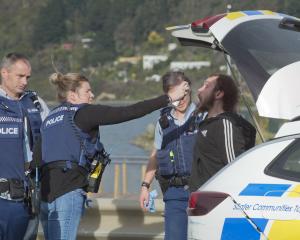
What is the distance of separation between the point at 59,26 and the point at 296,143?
7022 cm

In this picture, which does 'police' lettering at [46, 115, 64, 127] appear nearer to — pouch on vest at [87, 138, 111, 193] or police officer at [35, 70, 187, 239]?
police officer at [35, 70, 187, 239]

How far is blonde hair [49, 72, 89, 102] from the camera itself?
5.62 metres

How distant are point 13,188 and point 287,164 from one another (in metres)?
1.74

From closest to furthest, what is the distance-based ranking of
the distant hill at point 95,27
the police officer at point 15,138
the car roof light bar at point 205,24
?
the car roof light bar at point 205,24 < the police officer at point 15,138 < the distant hill at point 95,27

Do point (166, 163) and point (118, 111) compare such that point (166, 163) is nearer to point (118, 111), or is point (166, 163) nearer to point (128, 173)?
point (118, 111)

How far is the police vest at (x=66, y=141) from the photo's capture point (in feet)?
18.1

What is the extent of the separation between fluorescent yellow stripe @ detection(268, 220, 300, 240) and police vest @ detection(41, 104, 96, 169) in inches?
60.9

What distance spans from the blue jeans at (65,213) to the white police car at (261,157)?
37.3 inches

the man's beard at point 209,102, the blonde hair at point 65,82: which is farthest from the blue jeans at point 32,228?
the man's beard at point 209,102

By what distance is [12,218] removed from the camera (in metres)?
5.36

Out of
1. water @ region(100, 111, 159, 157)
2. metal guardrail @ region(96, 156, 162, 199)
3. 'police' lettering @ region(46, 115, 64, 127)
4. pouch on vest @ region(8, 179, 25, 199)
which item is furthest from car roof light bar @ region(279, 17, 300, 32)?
metal guardrail @ region(96, 156, 162, 199)

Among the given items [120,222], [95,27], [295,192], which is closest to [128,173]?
[120,222]

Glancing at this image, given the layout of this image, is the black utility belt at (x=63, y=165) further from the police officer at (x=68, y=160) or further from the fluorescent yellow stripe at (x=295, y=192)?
the fluorescent yellow stripe at (x=295, y=192)

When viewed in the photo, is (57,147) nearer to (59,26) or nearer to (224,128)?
(224,128)
